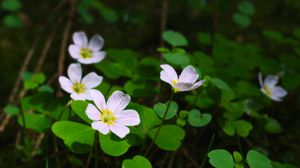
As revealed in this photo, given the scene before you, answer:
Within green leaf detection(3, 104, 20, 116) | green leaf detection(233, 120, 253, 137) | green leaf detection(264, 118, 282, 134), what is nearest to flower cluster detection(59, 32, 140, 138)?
green leaf detection(3, 104, 20, 116)

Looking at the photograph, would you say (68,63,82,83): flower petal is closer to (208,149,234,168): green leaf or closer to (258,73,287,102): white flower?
(208,149,234,168): green leaf

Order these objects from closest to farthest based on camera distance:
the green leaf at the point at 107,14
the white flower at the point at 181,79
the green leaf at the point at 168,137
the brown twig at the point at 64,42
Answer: the white flower at the point at 181,79 → the green leaf at the point at 168,137 → the brown twig at the point at 64,42 → the green leaf at the point at 107,14

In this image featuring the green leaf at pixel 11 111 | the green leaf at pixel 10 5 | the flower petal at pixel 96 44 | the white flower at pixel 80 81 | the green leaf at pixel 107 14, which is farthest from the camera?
the green leaf at pixel 107 14

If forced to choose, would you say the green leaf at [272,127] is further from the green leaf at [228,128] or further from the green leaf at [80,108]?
the green leaf at [80,108]

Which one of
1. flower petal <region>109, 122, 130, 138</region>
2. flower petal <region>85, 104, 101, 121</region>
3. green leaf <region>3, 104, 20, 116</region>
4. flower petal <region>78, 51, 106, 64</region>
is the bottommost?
green leaf <region>3, 104, 20, 116</region>

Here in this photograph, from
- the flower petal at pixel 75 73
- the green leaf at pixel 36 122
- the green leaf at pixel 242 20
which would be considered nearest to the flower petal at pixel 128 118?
the flower petal at pixel 75 73

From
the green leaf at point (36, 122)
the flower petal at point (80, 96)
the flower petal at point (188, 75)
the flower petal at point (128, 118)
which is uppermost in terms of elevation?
the flower petal at point (188, 75)
